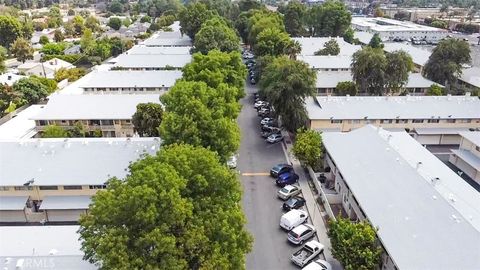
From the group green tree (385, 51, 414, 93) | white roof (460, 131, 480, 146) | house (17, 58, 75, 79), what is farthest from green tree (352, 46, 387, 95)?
house (17, 58, 75, 79)

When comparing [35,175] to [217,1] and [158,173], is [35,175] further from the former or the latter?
[217,1]

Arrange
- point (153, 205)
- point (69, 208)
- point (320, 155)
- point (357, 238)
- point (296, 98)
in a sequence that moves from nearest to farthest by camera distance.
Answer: point (153, 205) → point (357, 238) → point (69, 208) → point (320, 155) → point (296, 98)

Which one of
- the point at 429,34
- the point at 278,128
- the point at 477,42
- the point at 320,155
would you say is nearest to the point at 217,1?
the point at 429,34

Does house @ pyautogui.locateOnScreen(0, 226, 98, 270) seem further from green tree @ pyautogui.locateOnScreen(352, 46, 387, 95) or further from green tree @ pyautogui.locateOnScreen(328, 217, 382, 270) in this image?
green tree @ pyautogui.locateOnScreen(352, 46, 387, 95)

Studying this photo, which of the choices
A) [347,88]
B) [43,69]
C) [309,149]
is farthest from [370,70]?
[43,69]

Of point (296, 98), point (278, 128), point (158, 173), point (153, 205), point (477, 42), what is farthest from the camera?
point (477, 42)

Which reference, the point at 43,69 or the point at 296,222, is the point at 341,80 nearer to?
the point at 296,222

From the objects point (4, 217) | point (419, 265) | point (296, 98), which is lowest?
point (4, 217)
